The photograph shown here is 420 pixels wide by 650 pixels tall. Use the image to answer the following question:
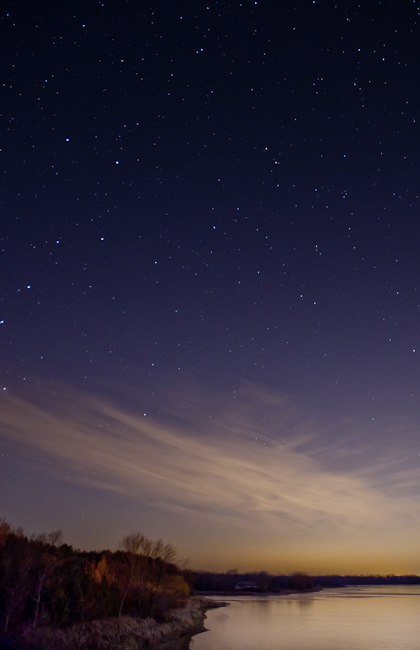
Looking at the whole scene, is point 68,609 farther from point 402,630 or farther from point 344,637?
point 402,630

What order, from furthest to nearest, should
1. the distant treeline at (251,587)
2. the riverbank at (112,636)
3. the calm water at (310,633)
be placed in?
the distant treeline at (251,587) → the calm water at (310,633) → the riverbank at (112,636)

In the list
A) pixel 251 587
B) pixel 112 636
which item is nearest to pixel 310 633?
pixel 112 636

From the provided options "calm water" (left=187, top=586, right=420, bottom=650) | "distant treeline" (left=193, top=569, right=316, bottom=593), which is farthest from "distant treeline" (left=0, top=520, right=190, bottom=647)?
"distant treeline" (left=193, top=569, right=316, bottom=593)

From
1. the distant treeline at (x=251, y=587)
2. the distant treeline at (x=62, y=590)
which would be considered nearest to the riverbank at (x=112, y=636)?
the distant treeline at (x=62, y=590)

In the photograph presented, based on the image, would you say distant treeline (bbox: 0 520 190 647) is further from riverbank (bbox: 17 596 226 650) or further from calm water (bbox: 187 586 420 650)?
calm water (bbox: 187 586 420 650)

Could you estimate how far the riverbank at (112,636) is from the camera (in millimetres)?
22352

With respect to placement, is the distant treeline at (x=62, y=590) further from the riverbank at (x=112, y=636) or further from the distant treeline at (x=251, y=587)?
the distant treeline at (x=251, y=587)

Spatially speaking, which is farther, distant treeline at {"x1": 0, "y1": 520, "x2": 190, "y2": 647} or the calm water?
the calm water

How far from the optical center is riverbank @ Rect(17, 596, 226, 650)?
73.3ft

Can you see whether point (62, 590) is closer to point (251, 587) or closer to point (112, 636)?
point (112, 636)

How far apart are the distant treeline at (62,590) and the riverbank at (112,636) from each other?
0.70 meters

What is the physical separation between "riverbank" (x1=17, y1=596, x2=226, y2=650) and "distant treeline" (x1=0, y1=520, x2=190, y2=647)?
2.31ft

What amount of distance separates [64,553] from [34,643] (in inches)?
486

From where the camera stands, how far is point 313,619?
5066cm
